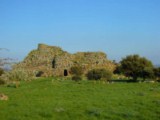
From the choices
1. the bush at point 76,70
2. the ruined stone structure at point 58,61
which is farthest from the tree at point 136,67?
the ruined stone structure at point 58,61

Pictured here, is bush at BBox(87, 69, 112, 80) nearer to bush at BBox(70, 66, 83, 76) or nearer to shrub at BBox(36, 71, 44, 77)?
bush at BBox(70, 66, 83, 76)

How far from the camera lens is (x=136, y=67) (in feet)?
162

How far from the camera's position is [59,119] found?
1636 centimetres

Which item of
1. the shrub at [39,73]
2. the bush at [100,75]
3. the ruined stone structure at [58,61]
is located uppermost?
the ruined stone structure at [58,61]

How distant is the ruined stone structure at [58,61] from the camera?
6694 centimetres

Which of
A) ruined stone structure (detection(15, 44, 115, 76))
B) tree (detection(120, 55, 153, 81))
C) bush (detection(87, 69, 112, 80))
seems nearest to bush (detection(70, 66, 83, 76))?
ruined stone structure (detection(15, 44, 115, 76))

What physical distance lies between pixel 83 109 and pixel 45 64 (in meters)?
51.6

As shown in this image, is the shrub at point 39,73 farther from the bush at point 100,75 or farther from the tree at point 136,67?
the tree at point 136,67

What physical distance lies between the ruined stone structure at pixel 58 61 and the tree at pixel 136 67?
13.6m

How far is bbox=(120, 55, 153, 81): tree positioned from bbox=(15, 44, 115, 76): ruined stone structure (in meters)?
13.6

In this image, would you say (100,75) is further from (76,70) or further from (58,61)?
(58,61)

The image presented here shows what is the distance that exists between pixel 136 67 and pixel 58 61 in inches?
860

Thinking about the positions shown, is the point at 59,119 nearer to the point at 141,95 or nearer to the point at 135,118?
the point at 135,118

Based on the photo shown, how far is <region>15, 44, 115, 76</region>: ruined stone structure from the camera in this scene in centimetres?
6694
